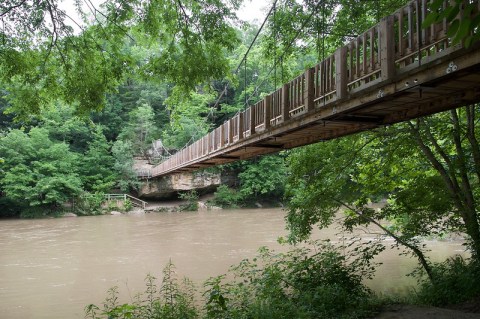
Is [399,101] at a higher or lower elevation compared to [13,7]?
lower

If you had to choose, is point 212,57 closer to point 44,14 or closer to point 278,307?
point 44,14

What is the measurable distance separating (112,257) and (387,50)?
29.1ft

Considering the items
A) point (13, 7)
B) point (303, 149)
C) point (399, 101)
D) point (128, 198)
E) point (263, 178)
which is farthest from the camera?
point (263, 178)

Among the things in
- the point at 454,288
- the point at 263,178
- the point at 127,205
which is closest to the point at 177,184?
the point at 127,205

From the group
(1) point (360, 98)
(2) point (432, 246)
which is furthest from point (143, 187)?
(1) point (360, 98)

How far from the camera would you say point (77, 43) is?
425 centimetres

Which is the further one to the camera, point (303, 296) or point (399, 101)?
point (303, 296)

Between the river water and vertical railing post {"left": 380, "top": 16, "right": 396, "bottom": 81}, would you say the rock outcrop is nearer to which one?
the river water

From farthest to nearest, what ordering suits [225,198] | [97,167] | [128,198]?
[97,167]
[225,198]
[128,198]

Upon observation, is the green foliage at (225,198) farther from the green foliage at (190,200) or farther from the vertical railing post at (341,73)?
the vertical railing post at (341,73)

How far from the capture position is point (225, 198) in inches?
960

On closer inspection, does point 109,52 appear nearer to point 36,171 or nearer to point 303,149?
point 303,149

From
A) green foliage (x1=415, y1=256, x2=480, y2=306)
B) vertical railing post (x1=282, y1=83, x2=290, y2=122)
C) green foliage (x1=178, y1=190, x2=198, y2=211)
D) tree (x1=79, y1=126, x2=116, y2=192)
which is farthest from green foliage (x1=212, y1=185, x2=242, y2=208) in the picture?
green foliage (x1=415, y1=256, x2=480, y2=306)

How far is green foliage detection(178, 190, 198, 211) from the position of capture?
77.1ft
